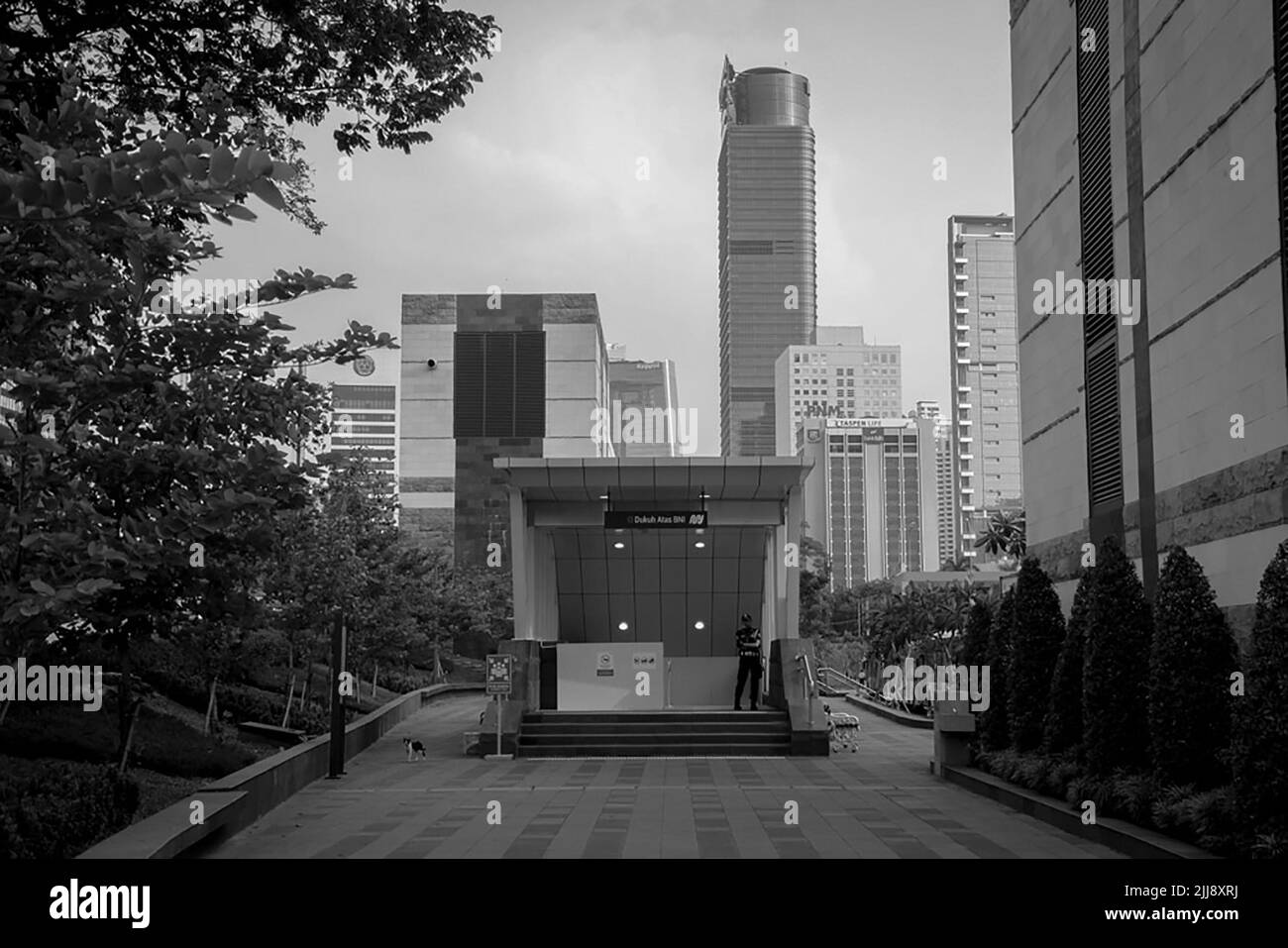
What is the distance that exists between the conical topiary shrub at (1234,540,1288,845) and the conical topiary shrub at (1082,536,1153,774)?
2.94 m

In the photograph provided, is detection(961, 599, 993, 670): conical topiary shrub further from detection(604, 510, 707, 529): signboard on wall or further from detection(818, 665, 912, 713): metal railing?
detection(818, 665, 912, 713): metal railing

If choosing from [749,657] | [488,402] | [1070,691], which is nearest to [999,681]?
[1070,691]

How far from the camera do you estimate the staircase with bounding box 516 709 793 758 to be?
21.8 m

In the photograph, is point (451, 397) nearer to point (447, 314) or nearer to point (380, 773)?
point (447, 314)

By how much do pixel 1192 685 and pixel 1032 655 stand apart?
4872mm

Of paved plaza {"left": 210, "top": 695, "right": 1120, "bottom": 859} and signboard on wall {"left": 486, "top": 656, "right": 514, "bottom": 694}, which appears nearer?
paved plaza {"left": 210, "top": 695, "right": 1120, "bottom": 859}

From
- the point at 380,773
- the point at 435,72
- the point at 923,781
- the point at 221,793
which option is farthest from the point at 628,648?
the point at 435,72

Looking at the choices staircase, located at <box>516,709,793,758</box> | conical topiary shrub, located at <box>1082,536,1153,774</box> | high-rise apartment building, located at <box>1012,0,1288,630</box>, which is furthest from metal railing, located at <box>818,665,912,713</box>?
conical topiary shrub, located at <box>1082,536,1153,774</box>

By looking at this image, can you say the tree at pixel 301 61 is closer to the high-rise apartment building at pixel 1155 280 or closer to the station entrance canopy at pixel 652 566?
the high-rise apartment building at pixel 1155 280

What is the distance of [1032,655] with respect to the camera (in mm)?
15711

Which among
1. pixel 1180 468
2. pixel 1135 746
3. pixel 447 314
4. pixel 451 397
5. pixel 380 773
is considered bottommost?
pixel 380 773

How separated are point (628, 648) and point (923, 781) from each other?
328 inches
